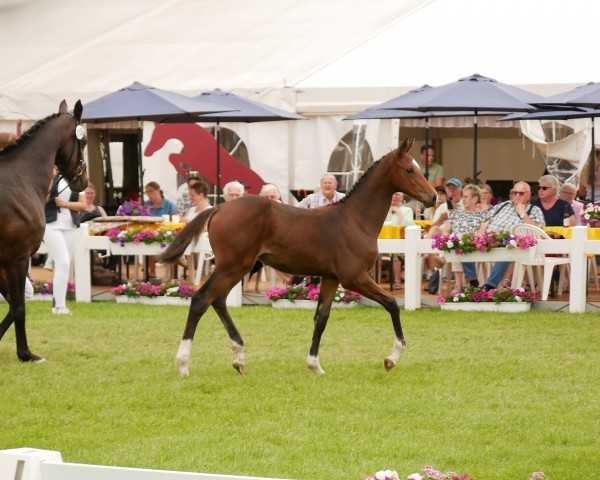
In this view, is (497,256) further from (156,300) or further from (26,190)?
(26,190)

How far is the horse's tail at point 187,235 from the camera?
31.9ft

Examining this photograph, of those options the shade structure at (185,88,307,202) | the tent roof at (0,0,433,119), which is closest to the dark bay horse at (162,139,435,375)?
the shade structure at (185,88,307,202)

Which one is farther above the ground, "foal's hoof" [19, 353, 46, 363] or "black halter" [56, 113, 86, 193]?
"black halter" [56, 113, 86, 193]

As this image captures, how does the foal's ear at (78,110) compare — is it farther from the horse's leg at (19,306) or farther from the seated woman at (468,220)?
the seated woman at (468,220)

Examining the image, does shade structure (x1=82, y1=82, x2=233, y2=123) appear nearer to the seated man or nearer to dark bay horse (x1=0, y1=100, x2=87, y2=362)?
the seated man

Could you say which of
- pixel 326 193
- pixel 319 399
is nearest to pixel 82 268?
pixel 326 193

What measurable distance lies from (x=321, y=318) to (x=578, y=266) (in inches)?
187

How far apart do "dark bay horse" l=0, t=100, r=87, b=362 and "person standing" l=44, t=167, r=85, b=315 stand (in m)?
2.93

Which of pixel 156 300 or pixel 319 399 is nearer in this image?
pixel 319 399

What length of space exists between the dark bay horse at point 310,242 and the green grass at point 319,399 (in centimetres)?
46

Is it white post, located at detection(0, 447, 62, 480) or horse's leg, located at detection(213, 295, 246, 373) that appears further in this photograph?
horse's leg, located at detection(213, 295, 246, 373)

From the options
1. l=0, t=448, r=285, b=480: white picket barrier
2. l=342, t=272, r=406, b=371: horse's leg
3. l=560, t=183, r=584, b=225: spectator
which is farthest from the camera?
l=560, t=183, r=584, b=225: spectator

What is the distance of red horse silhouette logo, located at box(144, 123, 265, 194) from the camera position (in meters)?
20.8

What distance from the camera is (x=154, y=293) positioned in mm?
15219
